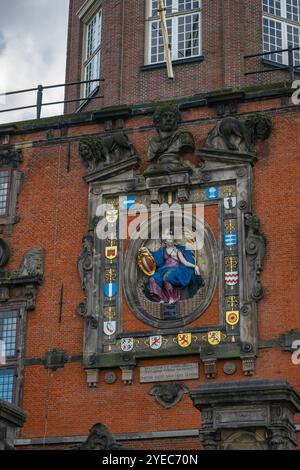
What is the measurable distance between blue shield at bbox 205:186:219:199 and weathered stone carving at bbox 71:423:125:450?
6.48 meters

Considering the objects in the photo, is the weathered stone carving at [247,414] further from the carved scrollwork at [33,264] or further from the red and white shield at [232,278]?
the carved scrollwork at [33,264]

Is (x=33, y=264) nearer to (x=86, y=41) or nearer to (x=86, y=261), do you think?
(x=86, y=261)

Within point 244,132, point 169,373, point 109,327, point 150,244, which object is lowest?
point 169,373

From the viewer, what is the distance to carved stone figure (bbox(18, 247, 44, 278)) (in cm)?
3039

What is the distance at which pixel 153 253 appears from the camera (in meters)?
29.5

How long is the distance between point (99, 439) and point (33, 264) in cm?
563

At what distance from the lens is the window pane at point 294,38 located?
33.1m

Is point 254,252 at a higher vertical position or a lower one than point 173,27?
lower

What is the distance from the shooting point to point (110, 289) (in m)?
29.6

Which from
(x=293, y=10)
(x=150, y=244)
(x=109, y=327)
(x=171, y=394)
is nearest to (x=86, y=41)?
(x=293, y=10)

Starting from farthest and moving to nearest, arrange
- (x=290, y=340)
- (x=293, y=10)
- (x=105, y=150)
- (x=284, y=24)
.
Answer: (x=293, y=10), (x=284, y=24), (x=105, y=150), (x=290, y=340)

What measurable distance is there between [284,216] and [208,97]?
387 centimetres

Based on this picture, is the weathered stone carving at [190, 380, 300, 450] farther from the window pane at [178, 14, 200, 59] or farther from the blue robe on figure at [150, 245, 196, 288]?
the window pane at [178, 14, 200, 59]

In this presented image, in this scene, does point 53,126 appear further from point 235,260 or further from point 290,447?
point 290,447
